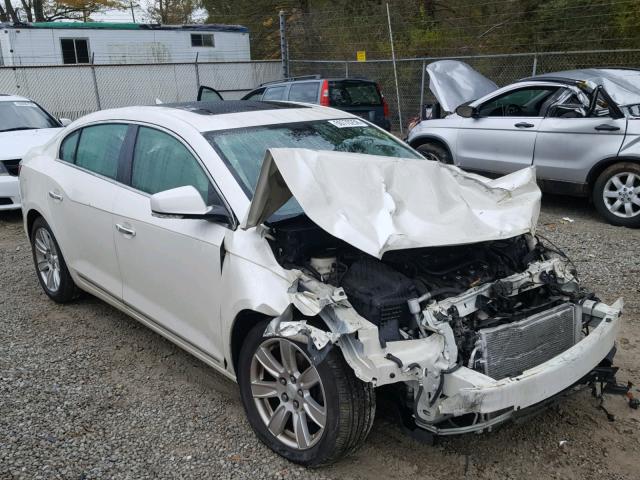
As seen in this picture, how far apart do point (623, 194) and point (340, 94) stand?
608 cm

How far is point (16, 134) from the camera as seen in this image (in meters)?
8.89

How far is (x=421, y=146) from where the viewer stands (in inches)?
364

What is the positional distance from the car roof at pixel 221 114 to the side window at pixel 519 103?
438 cm

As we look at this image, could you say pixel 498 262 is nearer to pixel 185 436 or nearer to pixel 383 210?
pixel 383 210

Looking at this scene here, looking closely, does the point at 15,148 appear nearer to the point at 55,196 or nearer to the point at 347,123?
the point at 55,196

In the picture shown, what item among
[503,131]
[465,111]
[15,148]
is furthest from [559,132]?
[15,148]

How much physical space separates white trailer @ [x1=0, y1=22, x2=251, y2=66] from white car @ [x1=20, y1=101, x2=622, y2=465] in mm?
17820

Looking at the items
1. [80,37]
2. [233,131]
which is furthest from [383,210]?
[80,37]

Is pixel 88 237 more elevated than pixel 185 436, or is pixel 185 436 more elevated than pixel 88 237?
pixel 88 237

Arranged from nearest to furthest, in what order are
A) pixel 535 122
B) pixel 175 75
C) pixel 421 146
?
pixel 535 122 < pixel 421 146 < pixel 175 75

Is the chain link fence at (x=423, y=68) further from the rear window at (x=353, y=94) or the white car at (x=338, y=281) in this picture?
the white car at (x=338, y=281)

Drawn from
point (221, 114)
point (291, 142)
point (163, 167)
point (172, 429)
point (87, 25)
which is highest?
point (87, 25)

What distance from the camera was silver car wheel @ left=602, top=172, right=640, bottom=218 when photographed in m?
6.83

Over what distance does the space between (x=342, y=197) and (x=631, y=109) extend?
5.53m
